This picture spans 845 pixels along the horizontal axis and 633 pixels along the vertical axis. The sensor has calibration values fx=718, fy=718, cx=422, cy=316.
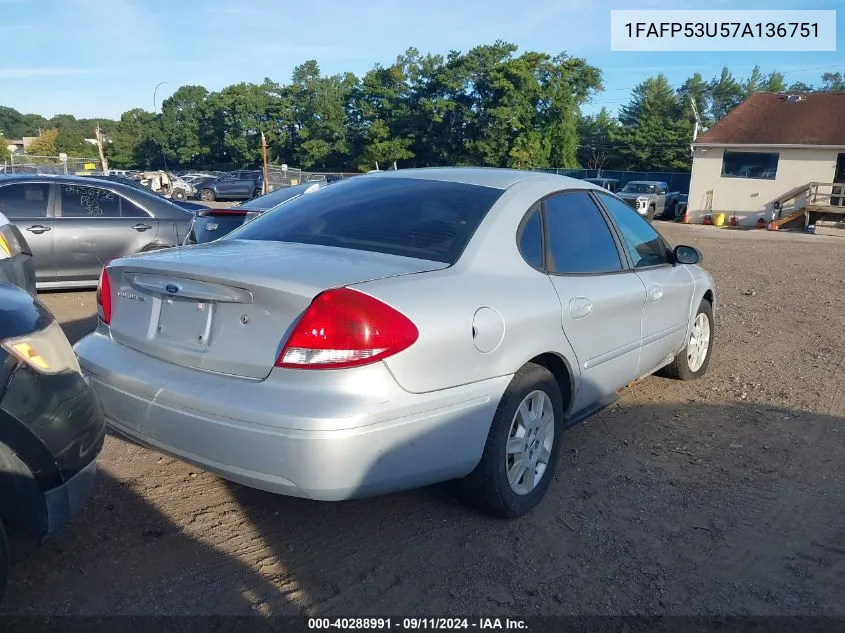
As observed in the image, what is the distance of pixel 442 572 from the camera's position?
294 centimetres

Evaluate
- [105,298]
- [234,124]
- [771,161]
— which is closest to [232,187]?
[771,161]

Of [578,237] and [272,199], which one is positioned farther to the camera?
[272,199]

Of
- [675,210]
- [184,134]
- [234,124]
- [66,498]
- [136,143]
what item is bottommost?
[675,210]

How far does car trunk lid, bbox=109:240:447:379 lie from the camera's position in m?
2.75

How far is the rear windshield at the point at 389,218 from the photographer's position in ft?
10.9

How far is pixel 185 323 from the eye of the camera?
297 cm

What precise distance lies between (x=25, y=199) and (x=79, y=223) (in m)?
0.63

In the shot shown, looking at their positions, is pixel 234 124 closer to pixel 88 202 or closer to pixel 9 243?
pixel 88 202

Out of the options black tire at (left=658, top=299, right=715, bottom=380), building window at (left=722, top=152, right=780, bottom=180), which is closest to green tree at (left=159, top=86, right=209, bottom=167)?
building window at (left=722, top=152, right=780, bottom=180)

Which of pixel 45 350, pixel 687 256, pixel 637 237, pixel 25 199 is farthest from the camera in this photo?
pixel 25 199

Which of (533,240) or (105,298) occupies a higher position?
(533,240)

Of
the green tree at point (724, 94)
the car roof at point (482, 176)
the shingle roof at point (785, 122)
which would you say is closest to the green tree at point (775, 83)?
the green tree at point (724, 94)

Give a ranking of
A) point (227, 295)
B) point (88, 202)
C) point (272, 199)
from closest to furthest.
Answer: point (227, 295) < point (272, 199) < point (88, 202)

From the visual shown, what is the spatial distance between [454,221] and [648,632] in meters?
1.93
